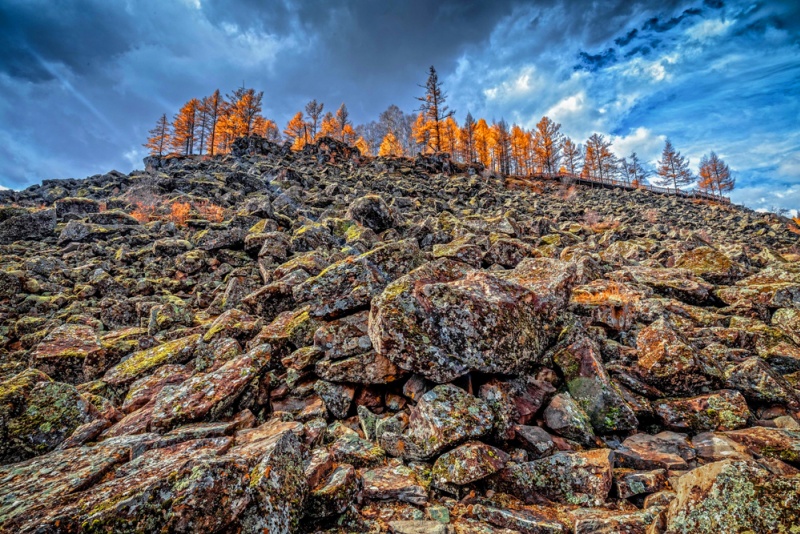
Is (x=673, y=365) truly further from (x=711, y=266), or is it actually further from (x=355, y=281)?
(x=711, y=266)

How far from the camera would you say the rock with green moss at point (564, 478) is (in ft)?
14.2

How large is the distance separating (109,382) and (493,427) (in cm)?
918

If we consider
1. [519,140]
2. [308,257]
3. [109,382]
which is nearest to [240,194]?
[308,257]

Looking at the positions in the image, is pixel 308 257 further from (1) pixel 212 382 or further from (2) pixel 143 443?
(2) pixel 143 443

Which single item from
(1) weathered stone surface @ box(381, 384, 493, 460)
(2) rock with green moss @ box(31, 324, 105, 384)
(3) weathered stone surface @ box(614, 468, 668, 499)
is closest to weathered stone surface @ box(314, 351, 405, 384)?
(1) weathered stone surface @ box(381, 384, 493, 460)

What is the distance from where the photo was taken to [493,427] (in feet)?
17.1

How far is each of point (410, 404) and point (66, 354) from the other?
9802 millimetres

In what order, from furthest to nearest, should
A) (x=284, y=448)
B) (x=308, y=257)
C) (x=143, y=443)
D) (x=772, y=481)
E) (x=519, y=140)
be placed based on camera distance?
(x=519, y=140) → (x=308, y=257) → (x=143, y=443) → (x=284, y=448) → (x=772, y=481)

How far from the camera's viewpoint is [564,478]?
14.8 ft

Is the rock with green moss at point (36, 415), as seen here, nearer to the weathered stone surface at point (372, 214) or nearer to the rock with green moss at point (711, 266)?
the weathered stone surface at point (372, 214)

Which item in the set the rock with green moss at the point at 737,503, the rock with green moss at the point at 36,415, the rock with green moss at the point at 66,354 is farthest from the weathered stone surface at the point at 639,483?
the rock with green moss at the point at 66,354

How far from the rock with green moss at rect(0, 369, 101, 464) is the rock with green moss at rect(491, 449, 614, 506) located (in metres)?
7.75

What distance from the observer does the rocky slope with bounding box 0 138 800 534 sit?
3.55 m

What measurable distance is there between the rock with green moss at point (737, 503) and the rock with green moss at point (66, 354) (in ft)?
41.7
